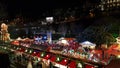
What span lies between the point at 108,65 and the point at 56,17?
5582cm

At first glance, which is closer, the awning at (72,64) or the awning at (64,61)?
the awning at (72,64)

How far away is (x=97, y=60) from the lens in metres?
10.2

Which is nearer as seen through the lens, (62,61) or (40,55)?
(62,61)

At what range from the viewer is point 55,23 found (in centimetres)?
6022

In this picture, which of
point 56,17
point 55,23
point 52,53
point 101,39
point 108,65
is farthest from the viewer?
point 56,17

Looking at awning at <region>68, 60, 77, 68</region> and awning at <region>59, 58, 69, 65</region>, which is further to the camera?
awning at <region>59, 58, 69, 65</region>

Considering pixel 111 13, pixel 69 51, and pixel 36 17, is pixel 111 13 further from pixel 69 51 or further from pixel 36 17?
pixel 69 51


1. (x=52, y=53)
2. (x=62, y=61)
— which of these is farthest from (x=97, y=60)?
(x=52, y=53)

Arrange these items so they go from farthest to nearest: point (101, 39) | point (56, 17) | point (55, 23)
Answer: point (56, 17), point (55, 23), point (101, 39)

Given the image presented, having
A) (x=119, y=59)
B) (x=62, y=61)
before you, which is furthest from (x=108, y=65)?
(x=62, y=61)

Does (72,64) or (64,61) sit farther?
(64,61)

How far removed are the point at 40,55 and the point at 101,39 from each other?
841 centimetres

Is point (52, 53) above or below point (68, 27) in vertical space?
above

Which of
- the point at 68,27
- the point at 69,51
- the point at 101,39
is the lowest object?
the point at 68,27
